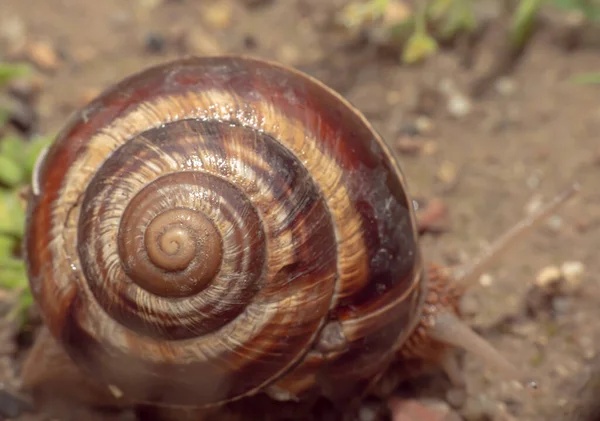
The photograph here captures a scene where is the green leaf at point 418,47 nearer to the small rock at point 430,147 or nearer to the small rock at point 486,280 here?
the small rock at point 430,147

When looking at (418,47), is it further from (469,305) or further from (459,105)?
(469,305)

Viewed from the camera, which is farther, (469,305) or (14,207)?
(14,207)

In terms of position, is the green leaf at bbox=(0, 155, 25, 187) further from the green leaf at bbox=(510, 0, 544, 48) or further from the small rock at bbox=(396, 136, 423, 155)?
the green leaf at bbox=(510, 0, 544, 48)

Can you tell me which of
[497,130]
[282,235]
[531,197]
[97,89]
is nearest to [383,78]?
[497,130]

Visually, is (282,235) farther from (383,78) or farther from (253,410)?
(383,78)

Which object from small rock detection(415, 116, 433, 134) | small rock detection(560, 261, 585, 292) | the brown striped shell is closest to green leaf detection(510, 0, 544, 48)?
small rock detection(415, 116, 433, 134)

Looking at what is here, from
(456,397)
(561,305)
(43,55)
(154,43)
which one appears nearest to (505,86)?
(561,305)
